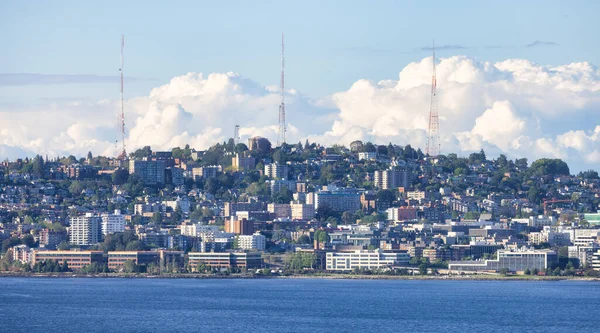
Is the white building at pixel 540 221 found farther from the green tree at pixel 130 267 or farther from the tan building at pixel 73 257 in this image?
the tan building at pixel 73 257

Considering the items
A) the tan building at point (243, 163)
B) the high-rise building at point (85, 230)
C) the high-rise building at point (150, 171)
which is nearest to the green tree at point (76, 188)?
the high-rise building at point (150, 171)

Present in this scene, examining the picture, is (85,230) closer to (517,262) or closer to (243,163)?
(517,262)

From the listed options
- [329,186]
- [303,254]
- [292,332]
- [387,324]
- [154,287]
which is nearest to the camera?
[292,332]

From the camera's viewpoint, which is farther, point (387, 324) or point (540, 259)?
point (540, 259)

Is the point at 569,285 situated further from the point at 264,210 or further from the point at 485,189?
the point at 485,189

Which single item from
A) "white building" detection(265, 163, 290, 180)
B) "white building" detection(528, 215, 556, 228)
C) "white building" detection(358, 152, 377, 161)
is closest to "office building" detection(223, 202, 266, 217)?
"white building" detection(265, 163, 290, 180)

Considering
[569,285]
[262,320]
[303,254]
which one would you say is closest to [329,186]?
[303,254]

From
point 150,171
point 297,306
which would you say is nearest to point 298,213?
point 150,171
